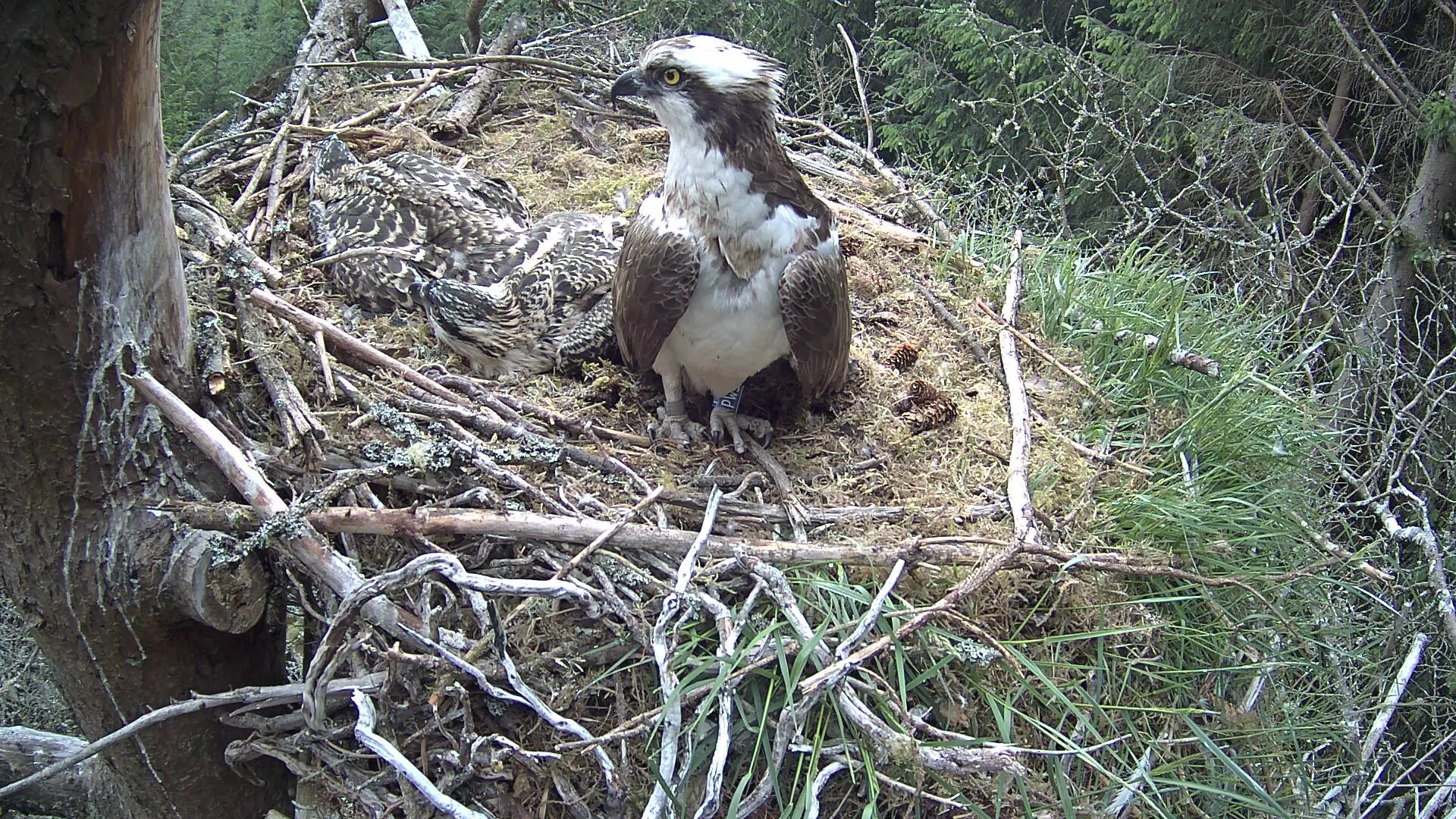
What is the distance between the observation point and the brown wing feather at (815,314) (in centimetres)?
299

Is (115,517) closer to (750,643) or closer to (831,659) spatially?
(750,643)

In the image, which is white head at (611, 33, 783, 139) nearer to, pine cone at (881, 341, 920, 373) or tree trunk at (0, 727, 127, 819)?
pine cone at (881, 341, 920, 373)

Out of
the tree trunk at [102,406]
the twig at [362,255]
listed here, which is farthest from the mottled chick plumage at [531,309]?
the tree trunk at [102,406]

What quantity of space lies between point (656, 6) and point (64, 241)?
518 cm

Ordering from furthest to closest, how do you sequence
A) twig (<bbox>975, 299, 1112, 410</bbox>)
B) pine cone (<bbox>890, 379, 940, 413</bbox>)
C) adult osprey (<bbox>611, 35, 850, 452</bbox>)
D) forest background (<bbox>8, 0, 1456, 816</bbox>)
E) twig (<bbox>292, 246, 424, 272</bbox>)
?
twig (<bbox>975, 299, 1112, 410</bbox>) < pine cone (<bbox>890, 379, 940, 413</bbox>) < twig (<bbox>292, 246, 424, 272</bbox>) < forest background (<bbox>8, 0, 1456, 816</bbox>) < adult osprey (<bbox>611, 35, 850, 452</bbox>)

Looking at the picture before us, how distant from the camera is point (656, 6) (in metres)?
6.52

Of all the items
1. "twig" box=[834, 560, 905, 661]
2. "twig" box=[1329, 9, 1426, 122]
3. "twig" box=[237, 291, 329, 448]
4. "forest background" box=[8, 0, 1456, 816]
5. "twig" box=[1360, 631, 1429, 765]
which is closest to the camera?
"twig" box=[834, 560, 905, 661]

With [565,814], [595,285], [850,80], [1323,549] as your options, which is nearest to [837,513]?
[565,814]

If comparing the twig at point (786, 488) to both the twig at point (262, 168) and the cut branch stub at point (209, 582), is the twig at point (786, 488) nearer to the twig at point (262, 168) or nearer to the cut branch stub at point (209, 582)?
the cut branch stub at point (209, 582)

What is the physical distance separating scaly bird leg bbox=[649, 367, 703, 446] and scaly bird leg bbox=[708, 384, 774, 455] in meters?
0.06

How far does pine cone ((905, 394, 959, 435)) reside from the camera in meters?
3.39

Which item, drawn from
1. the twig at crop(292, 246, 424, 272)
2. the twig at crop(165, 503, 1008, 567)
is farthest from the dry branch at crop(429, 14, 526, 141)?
the twig at crop(165, 503, 1008, 567)

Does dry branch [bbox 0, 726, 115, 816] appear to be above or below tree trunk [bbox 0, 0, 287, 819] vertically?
below

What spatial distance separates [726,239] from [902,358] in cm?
112
